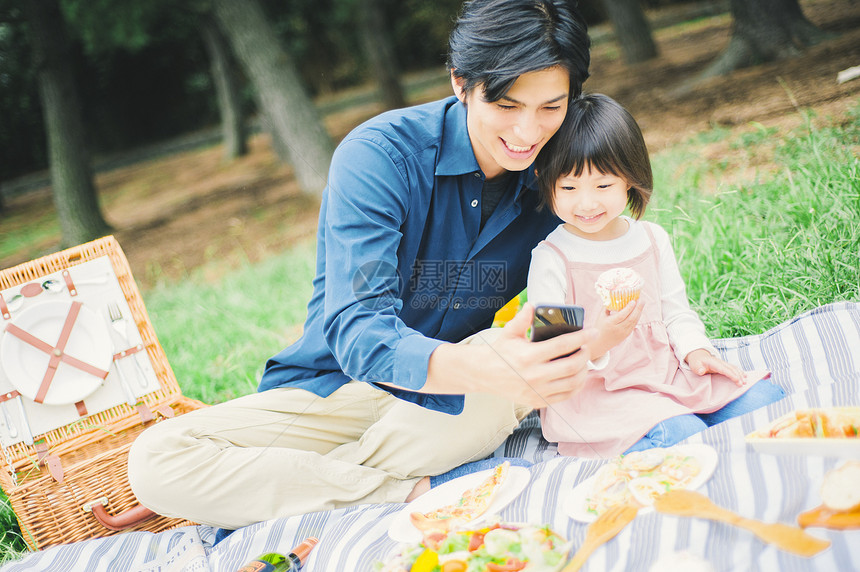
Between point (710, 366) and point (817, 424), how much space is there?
0.47 meters

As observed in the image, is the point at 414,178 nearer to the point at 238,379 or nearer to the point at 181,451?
the point at 181,451

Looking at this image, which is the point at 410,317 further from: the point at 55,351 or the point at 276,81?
the point at 276,81

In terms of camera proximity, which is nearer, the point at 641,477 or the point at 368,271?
the point at 641,477

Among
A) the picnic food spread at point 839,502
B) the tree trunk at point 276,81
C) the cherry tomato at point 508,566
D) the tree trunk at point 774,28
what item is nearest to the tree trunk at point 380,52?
the tree trunk at point 276,81

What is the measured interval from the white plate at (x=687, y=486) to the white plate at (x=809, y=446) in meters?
0.10

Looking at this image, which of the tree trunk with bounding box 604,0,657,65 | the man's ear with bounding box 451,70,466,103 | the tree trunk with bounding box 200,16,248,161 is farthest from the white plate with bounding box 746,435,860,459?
the tree trunk with bounding box 200,16,248,161

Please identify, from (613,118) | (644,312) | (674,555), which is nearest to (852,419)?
(674,555)

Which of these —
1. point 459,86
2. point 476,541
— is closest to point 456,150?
point 459,86

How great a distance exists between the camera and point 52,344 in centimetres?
243

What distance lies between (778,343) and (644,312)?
1.69 feet

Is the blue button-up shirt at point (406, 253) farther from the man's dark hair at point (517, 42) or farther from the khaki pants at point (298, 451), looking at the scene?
the man's dark hair at point (517, 42)

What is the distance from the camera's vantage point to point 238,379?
3385 millimetres

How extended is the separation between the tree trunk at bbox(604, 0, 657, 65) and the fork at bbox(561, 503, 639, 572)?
7.48 metres

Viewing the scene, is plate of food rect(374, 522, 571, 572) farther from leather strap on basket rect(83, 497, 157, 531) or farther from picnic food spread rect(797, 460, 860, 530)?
leather strap on basket rect(83, 497, 157, 531)
